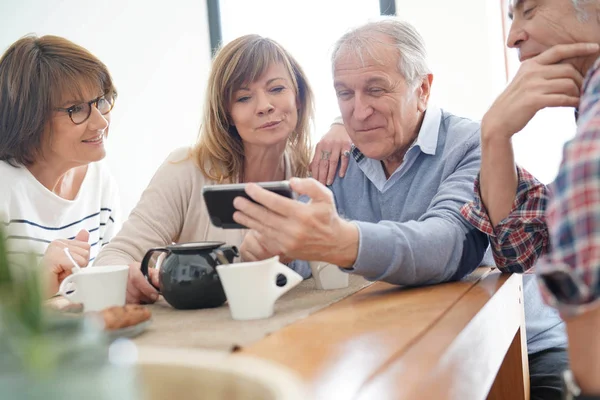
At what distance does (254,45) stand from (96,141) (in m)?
0.72

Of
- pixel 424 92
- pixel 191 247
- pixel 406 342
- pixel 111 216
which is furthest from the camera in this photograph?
pixel 111 216

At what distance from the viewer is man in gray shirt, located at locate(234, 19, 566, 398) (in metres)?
1.05

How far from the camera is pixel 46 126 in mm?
2055

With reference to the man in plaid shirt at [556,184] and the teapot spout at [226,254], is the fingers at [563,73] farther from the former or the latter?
the teapot spout at [226,254]

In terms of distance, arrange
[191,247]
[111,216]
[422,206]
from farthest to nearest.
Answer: [111,216]
[422,206]
[191,247]

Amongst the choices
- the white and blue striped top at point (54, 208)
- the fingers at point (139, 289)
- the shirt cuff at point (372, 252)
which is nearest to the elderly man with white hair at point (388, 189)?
the shirt cuff at point (372, 252)

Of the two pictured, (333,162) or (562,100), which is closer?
(562,100)

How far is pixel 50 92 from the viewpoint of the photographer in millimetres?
2018

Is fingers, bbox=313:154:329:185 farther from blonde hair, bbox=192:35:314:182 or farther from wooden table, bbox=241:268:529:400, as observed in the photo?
wooden table, bbox=241:268:529:400

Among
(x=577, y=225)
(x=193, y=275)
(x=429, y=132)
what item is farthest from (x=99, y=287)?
(x=429, y=132)

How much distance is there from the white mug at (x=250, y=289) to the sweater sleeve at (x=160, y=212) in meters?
0.60

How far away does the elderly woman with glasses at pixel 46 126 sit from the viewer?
2.02 metres

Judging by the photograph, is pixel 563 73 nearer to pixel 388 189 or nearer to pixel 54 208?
pixel 388 189

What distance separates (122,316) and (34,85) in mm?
1368
